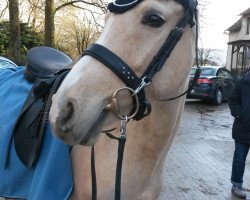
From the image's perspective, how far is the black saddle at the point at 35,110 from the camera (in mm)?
2795

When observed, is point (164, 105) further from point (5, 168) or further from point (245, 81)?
point (245, 81)

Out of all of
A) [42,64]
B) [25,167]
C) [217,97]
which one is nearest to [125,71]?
[25,167]

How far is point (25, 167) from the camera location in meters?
2.92

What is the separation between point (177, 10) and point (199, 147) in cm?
779

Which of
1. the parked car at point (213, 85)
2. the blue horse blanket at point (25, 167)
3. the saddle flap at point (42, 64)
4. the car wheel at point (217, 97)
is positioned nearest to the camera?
the blue horse blanket at point (25, 167)

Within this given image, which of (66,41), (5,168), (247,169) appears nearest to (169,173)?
(247,169)

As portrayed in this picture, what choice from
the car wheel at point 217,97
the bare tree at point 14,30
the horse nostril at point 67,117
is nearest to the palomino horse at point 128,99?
the horse nostril at point 67,117

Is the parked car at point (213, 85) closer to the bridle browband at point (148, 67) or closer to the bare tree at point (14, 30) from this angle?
the bare tree at point (14, 30)

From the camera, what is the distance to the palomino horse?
2012mm

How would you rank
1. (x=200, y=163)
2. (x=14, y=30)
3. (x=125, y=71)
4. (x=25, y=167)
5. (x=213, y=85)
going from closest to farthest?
(x=125, y=71)
(x=25, y=167)
(x=200, y=163)
(x=14, y=30)
(x=213, y=85)

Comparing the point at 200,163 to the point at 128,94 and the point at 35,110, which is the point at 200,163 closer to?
the point at 35,110

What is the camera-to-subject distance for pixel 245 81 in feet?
20.4

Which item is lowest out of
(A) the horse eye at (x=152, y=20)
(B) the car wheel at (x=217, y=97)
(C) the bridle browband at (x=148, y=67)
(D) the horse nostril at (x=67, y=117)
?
(B) the car wheel at (x=217, y=97)

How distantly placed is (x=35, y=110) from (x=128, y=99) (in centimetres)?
105
